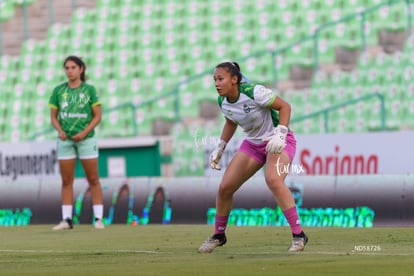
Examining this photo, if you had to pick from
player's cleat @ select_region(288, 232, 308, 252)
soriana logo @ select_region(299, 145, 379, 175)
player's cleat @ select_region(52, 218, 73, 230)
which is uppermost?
Answer: player's cleat @ select_region(288, 232, 308, 252)

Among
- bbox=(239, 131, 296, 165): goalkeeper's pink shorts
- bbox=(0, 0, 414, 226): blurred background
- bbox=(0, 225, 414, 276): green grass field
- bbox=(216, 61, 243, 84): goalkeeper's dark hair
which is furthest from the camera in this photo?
bbox=(0, 0, 414, 226): blurred background

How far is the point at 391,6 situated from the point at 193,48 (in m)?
4.90

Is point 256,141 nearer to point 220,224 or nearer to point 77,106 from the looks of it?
point 220,224

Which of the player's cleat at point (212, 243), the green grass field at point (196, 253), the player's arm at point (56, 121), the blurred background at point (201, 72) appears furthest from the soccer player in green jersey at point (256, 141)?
the blurred background at point (201, 72)

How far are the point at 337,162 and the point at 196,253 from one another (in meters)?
9.45

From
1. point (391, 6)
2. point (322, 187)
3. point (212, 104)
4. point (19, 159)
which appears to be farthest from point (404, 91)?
point (19, 159)

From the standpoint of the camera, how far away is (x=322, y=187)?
16531 millimetres

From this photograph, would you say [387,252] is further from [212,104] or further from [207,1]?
[207,1]

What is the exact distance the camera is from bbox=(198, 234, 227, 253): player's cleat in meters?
11.4

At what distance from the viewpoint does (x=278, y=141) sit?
11.0 metres

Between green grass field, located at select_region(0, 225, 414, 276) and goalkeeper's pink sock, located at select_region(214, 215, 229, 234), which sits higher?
goalkeeper's pink sock, located at select_region(214, 215, 229, 234)

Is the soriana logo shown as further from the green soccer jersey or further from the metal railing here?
the green soccer jersey

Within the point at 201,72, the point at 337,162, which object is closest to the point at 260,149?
the point at 337,162

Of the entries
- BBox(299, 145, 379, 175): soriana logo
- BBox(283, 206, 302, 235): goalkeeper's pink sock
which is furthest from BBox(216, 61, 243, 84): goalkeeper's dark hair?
BBox(299, 145, 379, 175): soriana logo
